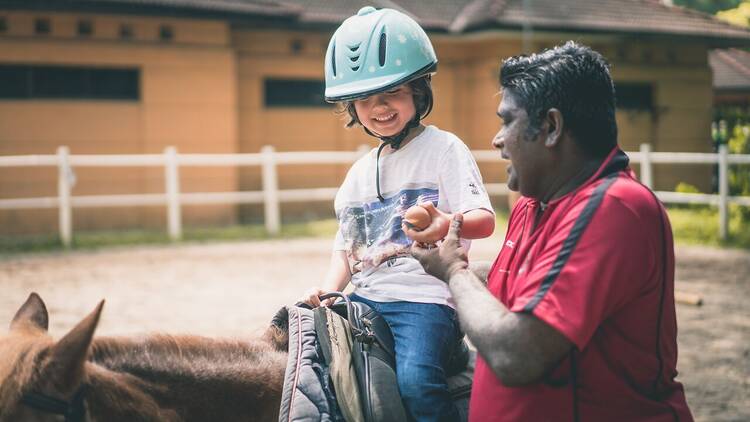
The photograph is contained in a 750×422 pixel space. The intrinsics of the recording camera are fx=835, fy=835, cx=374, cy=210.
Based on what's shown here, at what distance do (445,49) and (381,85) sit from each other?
17.1m

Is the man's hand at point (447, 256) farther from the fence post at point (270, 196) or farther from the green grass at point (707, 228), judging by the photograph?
the fence post at point (270, 196)

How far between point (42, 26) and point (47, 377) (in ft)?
50.2

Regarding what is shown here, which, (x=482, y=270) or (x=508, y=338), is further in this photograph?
(x=482, y=270)

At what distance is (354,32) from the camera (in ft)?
8.40

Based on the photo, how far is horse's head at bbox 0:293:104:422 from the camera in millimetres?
1569

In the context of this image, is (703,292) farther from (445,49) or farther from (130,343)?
(445,49)

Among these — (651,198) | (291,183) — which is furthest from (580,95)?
(291,183)

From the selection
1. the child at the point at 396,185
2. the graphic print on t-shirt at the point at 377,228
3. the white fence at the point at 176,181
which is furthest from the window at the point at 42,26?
the graphic print on t-shirt at the point at 377,228

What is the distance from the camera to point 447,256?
1.84m

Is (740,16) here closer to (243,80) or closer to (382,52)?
(243,80)

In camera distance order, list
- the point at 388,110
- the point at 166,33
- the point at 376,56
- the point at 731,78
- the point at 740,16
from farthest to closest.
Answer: the point at 740,16, the point at 731,78, the point at 166,33, the point at 388,110, the point at 376,56

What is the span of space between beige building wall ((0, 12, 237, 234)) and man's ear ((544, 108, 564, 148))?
48.9 ft

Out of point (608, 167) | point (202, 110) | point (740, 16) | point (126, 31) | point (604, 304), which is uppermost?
point (740, 16)

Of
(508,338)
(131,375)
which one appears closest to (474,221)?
(508,338)
